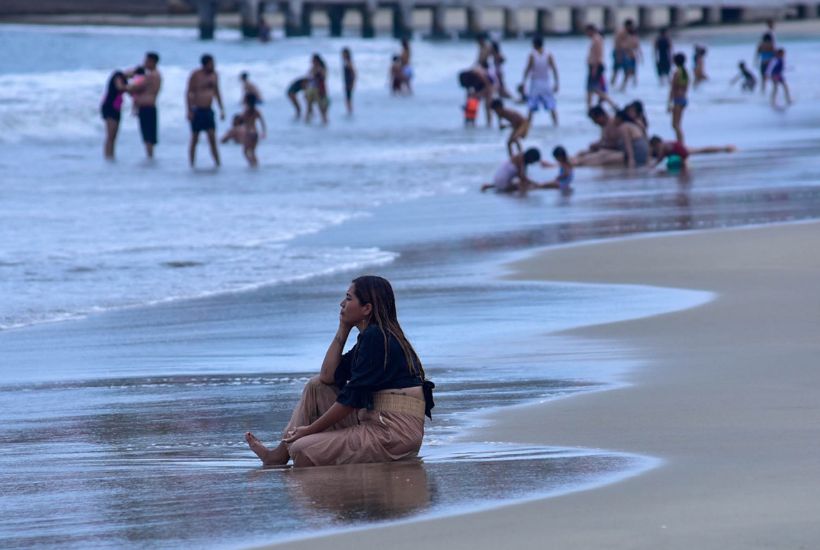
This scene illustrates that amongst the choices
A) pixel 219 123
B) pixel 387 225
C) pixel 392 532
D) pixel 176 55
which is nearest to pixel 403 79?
pixel 219 123

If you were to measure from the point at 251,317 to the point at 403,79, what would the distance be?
3293 centimetres

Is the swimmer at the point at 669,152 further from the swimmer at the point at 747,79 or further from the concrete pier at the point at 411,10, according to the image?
the concrete pier at the point at 411,10

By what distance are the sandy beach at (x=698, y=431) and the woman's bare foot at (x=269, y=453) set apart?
843 mm

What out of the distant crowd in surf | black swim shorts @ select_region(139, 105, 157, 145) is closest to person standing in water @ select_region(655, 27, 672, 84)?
the distant crowd in surf

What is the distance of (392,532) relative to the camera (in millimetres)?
4887

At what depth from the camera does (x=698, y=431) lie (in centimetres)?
625

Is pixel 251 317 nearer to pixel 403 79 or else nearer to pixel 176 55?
pixel 403 79

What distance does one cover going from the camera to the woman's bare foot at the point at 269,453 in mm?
6090

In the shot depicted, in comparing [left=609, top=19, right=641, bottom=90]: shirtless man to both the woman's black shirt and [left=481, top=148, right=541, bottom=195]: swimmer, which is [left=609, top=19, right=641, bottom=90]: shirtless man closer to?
[left=481, top=148, right=541, bottom=195]: swimmer

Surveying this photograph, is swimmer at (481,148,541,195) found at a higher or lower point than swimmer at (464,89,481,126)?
higher

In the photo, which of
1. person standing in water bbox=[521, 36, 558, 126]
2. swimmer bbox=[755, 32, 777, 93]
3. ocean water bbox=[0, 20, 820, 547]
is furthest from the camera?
swimmer bbox=[755, 32, 777, 93]

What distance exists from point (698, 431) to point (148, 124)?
2037 centimetres

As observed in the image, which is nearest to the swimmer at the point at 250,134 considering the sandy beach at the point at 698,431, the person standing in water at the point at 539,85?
the person standing in water at the point at 539,85

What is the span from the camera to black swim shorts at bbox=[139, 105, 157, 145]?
2553cm
